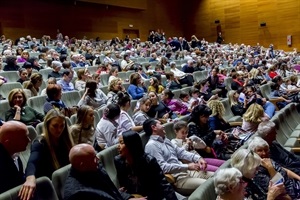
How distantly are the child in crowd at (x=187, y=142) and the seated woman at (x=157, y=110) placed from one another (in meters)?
A: 0.90

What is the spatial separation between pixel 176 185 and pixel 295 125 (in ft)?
7.06

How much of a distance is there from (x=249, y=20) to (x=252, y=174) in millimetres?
13211

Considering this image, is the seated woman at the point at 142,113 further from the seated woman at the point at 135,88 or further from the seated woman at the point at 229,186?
the seated woman at the point at 229,186

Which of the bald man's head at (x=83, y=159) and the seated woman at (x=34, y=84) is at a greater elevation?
the seated woman at (x=34, y=84)

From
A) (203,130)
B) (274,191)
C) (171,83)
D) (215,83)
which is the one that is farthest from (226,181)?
(215,83)

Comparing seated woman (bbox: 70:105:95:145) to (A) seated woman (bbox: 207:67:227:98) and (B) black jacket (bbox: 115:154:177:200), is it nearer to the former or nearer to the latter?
(B) black jacket (bbox: 115:154:177:200)

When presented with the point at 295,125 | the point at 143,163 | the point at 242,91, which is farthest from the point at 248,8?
the point at 143,163

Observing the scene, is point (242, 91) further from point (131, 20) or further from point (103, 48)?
point (131, 20)

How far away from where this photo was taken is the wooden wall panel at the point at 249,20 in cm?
1317

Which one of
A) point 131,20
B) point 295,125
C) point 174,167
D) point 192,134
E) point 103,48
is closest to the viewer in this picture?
point 174,167

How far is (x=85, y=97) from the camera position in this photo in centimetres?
353

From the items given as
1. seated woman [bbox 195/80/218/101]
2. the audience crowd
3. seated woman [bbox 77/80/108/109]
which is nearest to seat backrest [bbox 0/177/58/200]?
the audience crowd

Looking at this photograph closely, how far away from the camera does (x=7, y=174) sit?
4.93ft

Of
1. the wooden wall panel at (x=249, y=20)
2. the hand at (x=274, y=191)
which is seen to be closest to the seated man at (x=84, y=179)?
the hand at (x=274, y=191)
